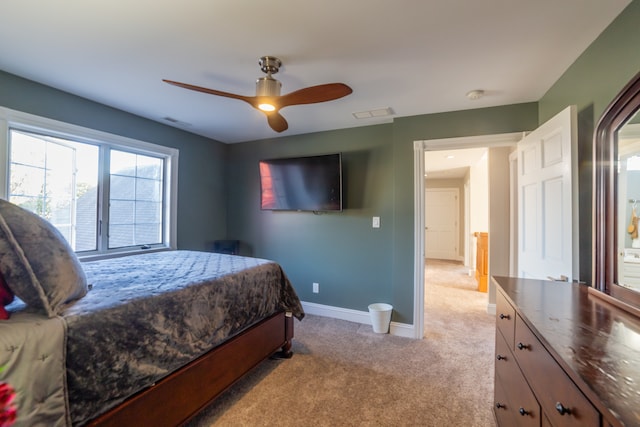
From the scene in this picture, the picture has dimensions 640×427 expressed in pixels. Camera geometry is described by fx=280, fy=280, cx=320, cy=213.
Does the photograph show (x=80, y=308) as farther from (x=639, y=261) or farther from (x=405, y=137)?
(x=405, y=137)

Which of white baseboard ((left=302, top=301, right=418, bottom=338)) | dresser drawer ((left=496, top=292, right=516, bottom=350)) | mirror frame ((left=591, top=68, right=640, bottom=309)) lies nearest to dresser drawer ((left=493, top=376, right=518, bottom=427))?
dresser drawer ((left=496, top=292, right=516, bottom=350))

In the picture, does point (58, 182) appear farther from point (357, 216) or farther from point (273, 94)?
point (357, 216)

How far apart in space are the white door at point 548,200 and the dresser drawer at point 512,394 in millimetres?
696

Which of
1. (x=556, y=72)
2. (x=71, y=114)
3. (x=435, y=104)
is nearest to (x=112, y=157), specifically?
(x=71, y=114)

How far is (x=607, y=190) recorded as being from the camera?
1.40 metres

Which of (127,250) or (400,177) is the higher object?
(400,177)

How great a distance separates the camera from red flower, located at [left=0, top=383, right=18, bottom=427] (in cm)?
90

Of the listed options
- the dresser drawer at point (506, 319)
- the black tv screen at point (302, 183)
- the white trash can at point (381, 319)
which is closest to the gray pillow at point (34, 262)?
the dresser drawer at point (506, 319)

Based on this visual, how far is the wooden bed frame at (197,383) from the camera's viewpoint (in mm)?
1295

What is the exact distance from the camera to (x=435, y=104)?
103 inches

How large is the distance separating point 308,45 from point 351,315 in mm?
2855

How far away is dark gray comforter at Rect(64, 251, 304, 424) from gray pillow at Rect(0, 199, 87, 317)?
84 mm

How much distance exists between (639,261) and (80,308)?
246 centimetres

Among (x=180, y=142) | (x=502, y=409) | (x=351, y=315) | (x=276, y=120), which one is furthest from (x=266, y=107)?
(x=351, y=315)
